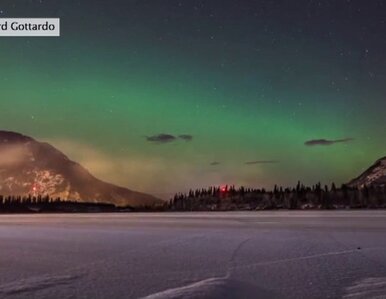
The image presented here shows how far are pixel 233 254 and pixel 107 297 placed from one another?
742cm

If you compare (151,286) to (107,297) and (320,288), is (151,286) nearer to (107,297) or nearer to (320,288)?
(107,297)

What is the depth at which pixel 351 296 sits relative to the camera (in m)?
8.32

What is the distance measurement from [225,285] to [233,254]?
232 inches

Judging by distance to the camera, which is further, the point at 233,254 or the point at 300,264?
the point at 233,254

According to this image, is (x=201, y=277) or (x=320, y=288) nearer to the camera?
(x=320, y=288)

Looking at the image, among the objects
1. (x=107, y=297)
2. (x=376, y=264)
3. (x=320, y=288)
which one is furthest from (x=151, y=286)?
(x=376, y=264)

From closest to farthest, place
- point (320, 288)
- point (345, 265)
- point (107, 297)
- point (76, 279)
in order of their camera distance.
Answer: point (107, 297), point (320, 288), point (76, 279), point (345, 265)

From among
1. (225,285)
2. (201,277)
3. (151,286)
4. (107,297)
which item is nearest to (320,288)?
(225,285)

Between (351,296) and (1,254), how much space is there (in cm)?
1188

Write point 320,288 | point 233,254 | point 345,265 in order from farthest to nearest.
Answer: point 233,254 → point 345,265 → point 320,288

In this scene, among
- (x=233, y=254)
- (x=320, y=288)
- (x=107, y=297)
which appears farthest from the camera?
(x=233, y=254)

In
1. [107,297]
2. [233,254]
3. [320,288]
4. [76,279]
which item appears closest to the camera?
[107,297]

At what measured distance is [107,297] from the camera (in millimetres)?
8188

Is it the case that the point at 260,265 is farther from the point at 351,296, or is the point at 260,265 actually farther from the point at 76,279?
the point at 76,279
